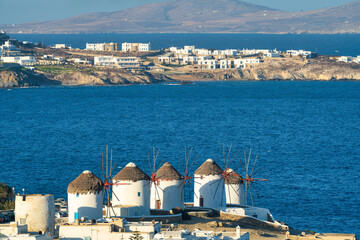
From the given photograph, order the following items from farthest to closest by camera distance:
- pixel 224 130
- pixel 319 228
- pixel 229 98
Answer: pixel 229 98 → pixel 224 130 → pixel 319 228

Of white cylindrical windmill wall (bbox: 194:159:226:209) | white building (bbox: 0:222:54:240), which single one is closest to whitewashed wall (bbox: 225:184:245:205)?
white cylindrical windmill wall (bbox: 194:159:226:209)

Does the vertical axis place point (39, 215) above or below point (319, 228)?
above

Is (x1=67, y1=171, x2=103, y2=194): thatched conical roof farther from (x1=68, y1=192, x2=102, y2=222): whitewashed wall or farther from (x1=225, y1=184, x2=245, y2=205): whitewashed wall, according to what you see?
(x1=225, y1=184, x2=245, y2=205): whitewashed wall

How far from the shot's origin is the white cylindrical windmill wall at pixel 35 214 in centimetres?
3919

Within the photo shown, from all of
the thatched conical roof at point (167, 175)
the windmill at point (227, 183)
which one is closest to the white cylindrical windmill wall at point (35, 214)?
the thatched conical roof at point (167, 175)

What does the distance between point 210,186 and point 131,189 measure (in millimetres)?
4843

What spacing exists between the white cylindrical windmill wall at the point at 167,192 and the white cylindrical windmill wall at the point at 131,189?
196cm

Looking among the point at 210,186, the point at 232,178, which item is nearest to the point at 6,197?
the point at 210,186

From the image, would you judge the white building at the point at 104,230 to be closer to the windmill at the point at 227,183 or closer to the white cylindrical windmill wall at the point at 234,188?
the windmill at the point at 227,183

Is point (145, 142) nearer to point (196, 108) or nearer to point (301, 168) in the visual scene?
point (301, 168)

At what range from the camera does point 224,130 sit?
389ft

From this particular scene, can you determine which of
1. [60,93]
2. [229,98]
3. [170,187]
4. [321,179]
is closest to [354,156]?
[321,179]

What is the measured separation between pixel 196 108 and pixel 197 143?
5193 centimetres

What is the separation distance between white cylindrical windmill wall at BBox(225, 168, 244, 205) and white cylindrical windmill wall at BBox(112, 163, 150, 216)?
18.4 ft
